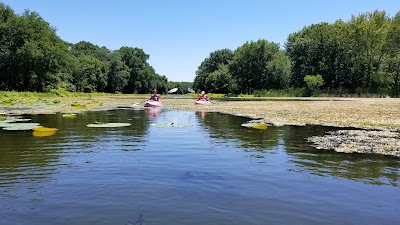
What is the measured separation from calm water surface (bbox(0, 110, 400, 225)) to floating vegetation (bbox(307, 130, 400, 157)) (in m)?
0.66

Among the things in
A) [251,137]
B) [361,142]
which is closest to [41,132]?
[251,137]

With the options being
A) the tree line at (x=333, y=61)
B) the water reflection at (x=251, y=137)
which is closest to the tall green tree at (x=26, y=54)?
the tree line at (x=333, y=61)

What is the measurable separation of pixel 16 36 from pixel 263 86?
5606 centimetres

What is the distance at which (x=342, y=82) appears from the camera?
250 ft

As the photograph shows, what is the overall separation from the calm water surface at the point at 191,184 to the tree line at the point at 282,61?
58.4m

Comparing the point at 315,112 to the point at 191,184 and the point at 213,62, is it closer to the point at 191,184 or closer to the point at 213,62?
the point at 191,184

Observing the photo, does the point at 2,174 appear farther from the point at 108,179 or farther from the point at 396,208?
the point at 396,208

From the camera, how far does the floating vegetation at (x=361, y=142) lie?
10.4 meters

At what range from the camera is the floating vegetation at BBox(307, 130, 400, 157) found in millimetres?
10422

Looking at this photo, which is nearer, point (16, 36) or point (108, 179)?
point (108, 179)

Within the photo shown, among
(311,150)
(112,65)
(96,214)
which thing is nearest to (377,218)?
(96,214)

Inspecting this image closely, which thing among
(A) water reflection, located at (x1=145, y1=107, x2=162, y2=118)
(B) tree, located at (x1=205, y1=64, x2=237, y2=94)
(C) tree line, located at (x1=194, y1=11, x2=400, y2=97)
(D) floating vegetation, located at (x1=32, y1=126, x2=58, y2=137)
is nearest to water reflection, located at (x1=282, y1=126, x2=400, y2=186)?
(D) floating vegetation, located at (x1=32, y1=126, x2=58, y2=137)

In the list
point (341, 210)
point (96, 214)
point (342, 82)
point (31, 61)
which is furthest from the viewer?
point (342, 82)

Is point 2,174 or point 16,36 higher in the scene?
point 16,36
